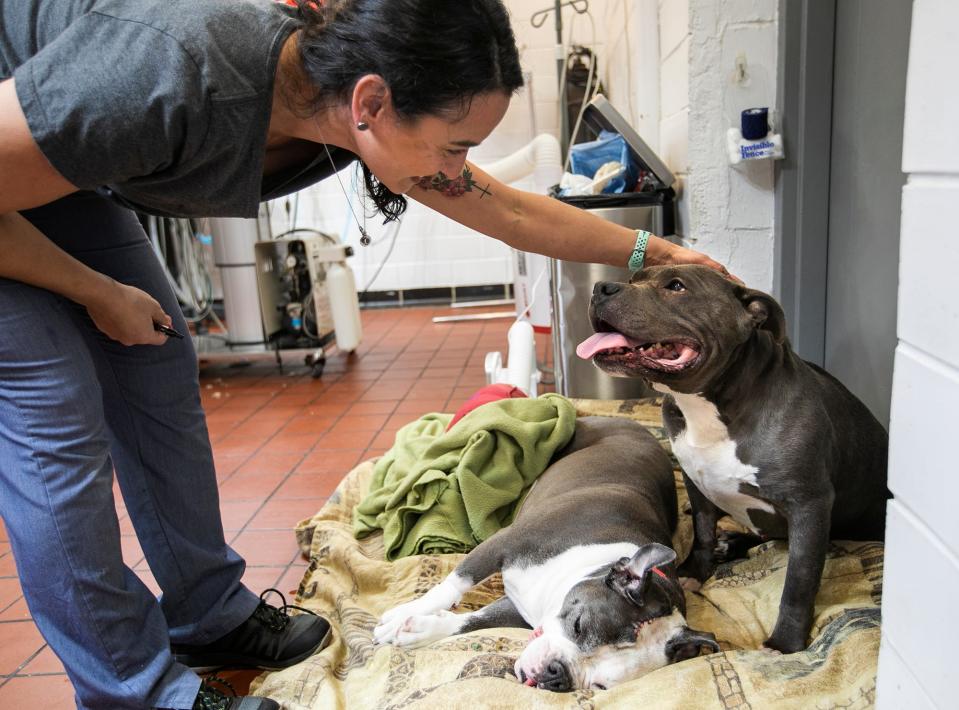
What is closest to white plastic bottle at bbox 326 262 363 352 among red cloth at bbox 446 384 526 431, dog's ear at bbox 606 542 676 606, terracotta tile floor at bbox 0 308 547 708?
terracotta tile floor at bbox 0 308 547 708

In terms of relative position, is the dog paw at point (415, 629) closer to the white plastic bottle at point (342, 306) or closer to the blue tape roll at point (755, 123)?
the blue tape roll at point (755, 123)

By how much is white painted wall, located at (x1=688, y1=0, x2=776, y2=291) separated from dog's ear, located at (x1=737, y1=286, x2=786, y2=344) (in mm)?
1159

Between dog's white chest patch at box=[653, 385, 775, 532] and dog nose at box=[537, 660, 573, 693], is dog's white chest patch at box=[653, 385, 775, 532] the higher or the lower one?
the higher one

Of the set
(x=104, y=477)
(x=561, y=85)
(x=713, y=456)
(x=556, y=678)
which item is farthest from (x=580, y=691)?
(x=561, y=85)

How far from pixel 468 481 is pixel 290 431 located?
175 cm

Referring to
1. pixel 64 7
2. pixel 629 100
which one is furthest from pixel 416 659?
pixel 629 100

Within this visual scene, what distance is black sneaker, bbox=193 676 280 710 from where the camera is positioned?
5.09 ft

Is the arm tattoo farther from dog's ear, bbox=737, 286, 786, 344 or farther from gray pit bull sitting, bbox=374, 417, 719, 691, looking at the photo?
gray pit bull sitting, bbox=374, 417, 719, 691

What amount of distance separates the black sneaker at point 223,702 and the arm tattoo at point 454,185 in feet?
3.56

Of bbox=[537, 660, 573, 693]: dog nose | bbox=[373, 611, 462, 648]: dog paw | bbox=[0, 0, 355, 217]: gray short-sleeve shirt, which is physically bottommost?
bbox=[373, 611, 462, 648]: dog paw

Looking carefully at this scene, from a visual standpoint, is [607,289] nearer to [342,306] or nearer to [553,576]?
[553,576]

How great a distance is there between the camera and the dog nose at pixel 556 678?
152 cm

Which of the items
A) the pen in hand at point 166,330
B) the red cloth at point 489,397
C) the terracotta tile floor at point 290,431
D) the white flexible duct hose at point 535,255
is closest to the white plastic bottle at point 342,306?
the terracotta tile floor at point 290,431

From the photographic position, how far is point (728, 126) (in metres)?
2.78
